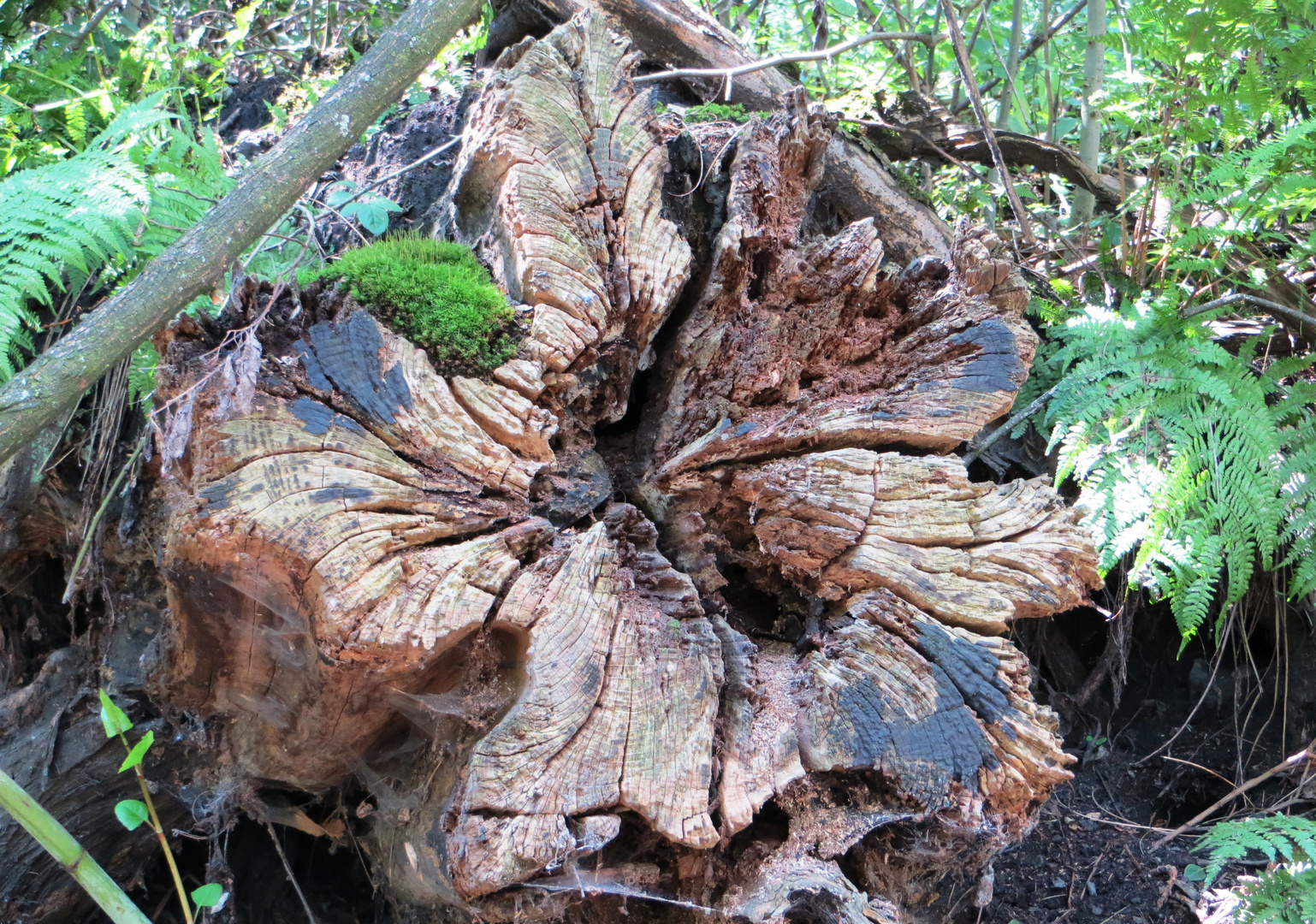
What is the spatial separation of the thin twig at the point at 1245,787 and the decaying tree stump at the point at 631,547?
116 centimetres

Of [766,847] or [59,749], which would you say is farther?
[59,749]

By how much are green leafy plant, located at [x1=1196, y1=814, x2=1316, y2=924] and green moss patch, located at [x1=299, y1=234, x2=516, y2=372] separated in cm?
230

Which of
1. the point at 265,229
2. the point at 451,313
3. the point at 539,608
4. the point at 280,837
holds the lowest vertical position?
the point at 280,837

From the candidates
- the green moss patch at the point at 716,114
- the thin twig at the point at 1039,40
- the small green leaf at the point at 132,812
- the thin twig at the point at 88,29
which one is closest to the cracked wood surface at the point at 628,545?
the small green leaf at the point at 132,812

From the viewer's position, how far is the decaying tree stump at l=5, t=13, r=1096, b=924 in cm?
167

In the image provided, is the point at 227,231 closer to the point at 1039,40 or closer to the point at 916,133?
the point at 916,133

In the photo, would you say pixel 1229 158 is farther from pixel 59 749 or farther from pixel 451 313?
pixel 59 749

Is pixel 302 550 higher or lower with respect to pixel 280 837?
higher

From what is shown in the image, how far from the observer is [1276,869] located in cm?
227

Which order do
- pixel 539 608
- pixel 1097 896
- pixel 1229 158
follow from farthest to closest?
pixel 1229 158, pixel 1097 896, pixel 539 608

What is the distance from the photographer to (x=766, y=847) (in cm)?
180

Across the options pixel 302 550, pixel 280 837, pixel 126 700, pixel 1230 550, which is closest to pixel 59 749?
pixel 126 700

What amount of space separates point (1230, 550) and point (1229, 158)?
4.65 feet

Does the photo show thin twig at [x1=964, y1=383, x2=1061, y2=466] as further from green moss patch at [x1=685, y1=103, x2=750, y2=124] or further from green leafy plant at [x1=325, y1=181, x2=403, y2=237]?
green leafy plant at [x1=325, y1=181, x2=403, y2=237]
